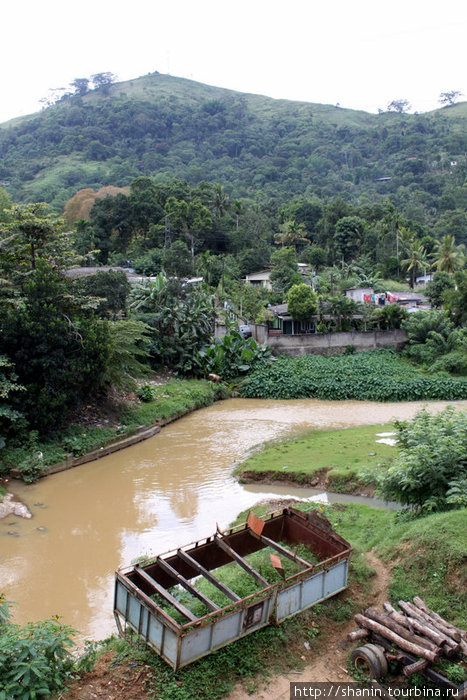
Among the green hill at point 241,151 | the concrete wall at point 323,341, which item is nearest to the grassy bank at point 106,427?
the concrete wall at point 323,341

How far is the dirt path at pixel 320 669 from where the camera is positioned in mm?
6598

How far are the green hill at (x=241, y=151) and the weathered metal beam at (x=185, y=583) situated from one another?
5804cm

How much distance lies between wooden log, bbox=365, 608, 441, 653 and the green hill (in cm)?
5756

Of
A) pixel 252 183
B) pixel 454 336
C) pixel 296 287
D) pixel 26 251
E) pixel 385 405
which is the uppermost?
pixel 252 183

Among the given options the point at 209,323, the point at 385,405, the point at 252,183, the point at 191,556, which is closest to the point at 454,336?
the point at 385,405

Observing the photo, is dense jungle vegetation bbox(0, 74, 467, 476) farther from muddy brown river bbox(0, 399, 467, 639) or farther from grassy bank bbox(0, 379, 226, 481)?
muddy brown river bbox(0, 399, 467, 639)

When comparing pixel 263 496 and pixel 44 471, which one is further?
pixel 44 471

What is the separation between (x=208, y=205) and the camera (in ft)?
159

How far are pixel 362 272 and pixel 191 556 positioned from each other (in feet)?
118

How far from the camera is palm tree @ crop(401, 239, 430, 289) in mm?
41219

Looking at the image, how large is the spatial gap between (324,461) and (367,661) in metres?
8.63

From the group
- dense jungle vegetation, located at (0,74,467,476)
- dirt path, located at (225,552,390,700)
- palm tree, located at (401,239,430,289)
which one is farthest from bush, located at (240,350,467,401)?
dirt path, located at (225,552,390,700)

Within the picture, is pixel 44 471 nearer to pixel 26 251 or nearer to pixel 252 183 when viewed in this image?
pixel 26 251

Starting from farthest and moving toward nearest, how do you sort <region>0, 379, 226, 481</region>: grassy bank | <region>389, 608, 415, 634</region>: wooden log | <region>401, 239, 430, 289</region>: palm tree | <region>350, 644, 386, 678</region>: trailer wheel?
<region>401, 239, 430, 289</region>: palm tree
<region>0, 379, 226, 481</region>: grassy bank
<region>389, 608, 415, 634</region>: wooden log
<region>350, 644, 386, 678</region>: trailer wheel
